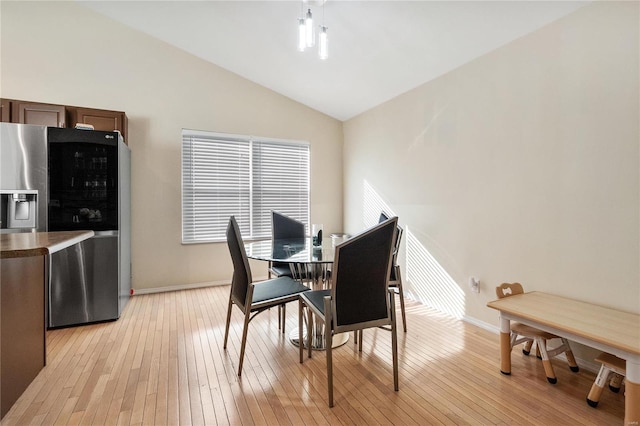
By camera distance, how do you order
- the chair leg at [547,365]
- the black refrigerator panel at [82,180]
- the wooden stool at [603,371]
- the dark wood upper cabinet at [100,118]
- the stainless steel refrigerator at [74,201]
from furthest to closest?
the dark wood upper cabinet at [100,118], the black refrigerator panel at [82,180], the stainless steel refrigerator at [74,201], the chair leg at [547,365], the wooden stool at [603,371]

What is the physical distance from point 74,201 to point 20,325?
55.7 inches

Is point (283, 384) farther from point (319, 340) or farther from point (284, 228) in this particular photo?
point (284, 228)

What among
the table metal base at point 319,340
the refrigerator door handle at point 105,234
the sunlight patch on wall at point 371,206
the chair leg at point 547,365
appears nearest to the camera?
the chair leg at point 547,365

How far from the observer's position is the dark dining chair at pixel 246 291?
201 cm

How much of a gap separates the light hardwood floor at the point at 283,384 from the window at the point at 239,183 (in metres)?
1.74

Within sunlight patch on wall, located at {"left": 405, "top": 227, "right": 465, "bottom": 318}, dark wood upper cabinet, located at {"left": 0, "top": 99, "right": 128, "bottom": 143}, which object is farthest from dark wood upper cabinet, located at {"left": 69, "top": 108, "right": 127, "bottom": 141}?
sunlight patch on wall, located at {"left": 405, "top": 227, "right": 465, "bottom": 318}

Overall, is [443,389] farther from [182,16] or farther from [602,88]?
[182,16]

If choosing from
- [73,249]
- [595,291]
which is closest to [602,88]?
[595,291]

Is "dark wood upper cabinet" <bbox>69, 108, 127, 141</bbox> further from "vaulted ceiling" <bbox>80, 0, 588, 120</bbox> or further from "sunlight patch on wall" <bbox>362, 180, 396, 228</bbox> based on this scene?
"sunlight patch on wall" <bbox>362, 180, 396, 228</bbox>

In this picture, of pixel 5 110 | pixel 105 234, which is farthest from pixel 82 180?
pixel 5 110

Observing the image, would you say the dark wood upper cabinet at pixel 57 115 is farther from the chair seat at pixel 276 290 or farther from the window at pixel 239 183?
the chair seat at pixel 276 290

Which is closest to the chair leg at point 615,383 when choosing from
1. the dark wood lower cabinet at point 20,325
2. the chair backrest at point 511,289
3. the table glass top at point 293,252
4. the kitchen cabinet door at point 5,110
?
the chair backrest at point 511,289

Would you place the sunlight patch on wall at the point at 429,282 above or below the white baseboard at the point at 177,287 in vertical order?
above

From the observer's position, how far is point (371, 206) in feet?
13.9
